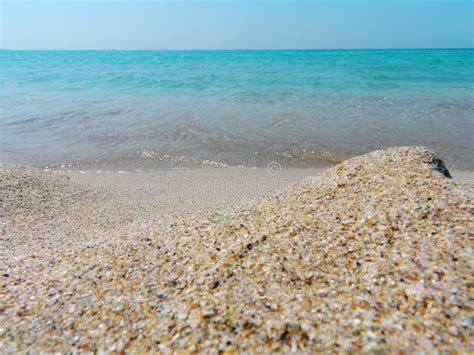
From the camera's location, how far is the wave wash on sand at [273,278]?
1.88 metres

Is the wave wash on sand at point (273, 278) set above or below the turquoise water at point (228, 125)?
above

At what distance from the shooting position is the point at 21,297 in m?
2.43

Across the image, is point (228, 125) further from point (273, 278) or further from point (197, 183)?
point (273, 278)

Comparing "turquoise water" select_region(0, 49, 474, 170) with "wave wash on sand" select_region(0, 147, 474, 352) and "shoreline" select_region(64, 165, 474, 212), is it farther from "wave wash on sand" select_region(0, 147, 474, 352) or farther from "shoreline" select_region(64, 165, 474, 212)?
"wave wash on sand" select_region(0, 147, 474, 352)

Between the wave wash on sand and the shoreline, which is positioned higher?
the wave wash on sand

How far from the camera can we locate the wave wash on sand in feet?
6.15

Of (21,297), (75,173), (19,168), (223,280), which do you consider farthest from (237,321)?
(75,173)

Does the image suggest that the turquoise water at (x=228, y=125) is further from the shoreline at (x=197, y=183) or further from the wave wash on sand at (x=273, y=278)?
the wave wash on sand at (x=273, y=278)

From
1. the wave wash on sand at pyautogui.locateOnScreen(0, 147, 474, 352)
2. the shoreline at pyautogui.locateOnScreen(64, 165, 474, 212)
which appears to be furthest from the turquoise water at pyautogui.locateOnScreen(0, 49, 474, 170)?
the wave wash on sand at pyautogui.locateOnScreen(0, 147, 474, 352)

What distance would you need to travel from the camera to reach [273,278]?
2342 mm

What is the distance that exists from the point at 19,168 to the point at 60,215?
2001 millimetres

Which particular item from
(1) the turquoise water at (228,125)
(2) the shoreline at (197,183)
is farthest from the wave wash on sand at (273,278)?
(1) the turquoise water at (228,125)

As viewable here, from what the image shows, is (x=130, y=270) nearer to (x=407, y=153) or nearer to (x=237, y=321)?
(x=237, y=321)

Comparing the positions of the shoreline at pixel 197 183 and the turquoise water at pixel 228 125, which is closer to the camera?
the shoreline at pixel 197 183
